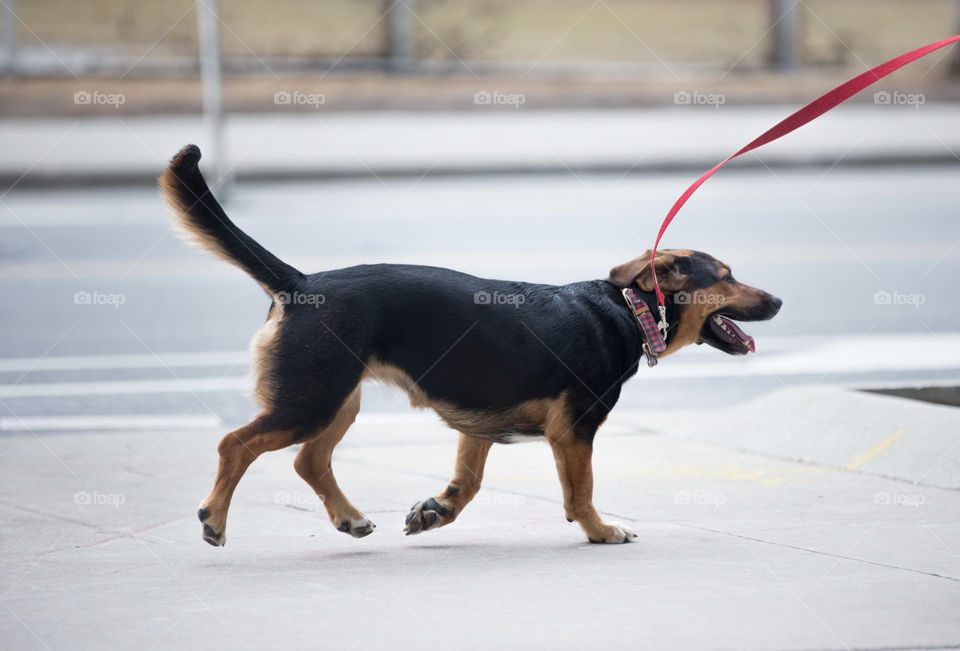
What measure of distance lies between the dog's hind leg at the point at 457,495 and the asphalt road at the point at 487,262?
0.42 m

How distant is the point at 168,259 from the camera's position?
46.8ft

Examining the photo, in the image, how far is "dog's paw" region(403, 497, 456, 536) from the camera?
5492mm

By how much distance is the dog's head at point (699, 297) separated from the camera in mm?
5621

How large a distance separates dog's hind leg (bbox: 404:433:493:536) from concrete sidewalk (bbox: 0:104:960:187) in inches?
580

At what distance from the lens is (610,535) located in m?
5.42

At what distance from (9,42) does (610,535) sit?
68.8ft

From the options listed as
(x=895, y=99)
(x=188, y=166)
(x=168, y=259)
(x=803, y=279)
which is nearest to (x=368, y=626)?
(x=188, y=166)

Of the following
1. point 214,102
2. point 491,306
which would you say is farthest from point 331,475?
point 214,102

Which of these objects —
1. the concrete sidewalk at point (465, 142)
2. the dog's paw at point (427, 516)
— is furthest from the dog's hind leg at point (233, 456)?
the concrete sidewalk at point (465, 142)

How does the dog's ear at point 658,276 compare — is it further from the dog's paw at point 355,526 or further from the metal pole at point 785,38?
the metal pole at point 785,38

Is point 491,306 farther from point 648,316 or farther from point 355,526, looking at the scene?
point 355,526

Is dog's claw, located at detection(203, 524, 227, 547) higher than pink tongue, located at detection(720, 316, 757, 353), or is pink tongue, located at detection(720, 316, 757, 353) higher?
pink tongue, located at detection(720, 316, 757, 353)

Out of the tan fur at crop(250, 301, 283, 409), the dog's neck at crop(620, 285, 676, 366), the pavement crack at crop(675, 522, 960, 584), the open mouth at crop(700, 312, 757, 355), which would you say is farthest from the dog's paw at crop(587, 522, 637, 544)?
the tan fur at crop(250, 301, 283, 409)

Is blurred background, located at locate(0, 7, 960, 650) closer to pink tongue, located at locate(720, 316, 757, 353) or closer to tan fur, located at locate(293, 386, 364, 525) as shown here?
tan fur, located at locate(293, 386, 364, 525)
